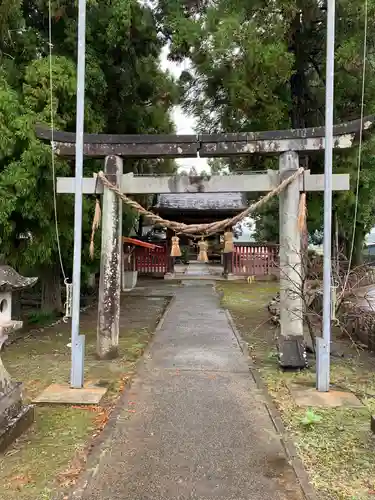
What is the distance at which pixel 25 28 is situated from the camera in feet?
35.9

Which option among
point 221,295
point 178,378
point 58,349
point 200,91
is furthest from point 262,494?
point 200,91

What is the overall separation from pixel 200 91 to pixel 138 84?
328cm

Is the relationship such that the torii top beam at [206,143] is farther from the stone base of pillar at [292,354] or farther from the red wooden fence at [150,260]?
the red wooden fence at [150,260]

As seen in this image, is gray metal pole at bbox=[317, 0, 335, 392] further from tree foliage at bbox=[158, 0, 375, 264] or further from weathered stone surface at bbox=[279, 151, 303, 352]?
tree foliage at bbox=[158, 0, 375, 264]

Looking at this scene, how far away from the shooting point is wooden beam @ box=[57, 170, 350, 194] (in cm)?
712

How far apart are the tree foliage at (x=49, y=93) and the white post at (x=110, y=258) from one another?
1813 millimetres

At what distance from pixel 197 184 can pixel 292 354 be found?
120 inches

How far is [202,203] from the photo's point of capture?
23656mm

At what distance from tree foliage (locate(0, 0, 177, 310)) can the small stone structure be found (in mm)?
3526

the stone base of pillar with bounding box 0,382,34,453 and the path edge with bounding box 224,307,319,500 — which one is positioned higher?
the stone base of pillar with bounding box 0,382,34,453

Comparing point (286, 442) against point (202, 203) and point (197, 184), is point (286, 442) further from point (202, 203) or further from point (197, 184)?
point (202, 203)

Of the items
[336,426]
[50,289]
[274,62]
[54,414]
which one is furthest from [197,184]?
[50,289]

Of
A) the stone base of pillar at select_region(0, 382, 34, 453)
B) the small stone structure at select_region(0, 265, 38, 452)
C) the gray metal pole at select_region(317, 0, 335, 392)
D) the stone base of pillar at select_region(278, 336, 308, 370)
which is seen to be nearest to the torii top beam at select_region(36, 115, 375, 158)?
the gray metal pole at select_region(317, 0, 335, 392)

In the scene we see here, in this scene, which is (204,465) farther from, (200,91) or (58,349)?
(200,91)
